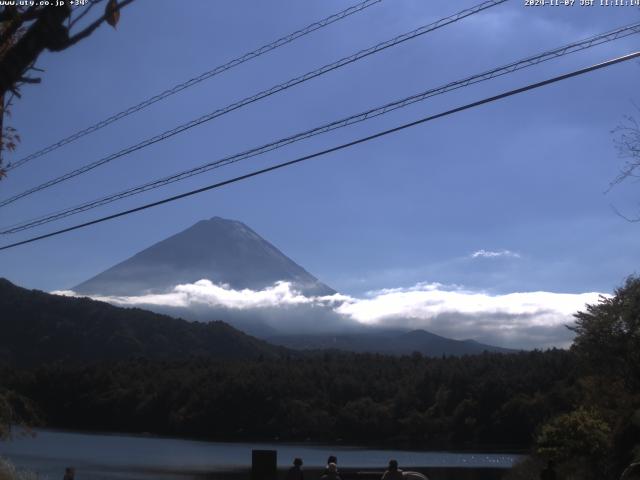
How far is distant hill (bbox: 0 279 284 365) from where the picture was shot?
11669 centimetres

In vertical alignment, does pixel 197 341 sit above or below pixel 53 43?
above

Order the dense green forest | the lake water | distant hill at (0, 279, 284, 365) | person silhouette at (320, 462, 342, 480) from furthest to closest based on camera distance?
distant hill at (0, 279, 284, 365), the dense green forest, the lake water, person silhouette at (320, 462, 342, 480)

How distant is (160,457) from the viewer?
223 feet

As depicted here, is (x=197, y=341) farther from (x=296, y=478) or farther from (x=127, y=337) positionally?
(x=296, y=478)

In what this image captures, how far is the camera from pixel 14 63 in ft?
16.7

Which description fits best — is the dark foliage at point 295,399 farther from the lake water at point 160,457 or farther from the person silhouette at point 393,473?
the person silhouette at point 393,473

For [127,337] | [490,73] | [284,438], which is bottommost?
[284,438]

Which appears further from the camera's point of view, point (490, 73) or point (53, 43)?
point (490, 73)

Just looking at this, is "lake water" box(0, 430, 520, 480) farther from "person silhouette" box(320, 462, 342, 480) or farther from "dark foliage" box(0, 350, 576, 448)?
"person silhouette" box(320, 462, 342, 480)

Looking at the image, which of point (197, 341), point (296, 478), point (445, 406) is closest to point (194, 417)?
point (445, 406)

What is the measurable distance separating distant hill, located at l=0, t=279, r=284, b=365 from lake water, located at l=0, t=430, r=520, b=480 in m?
31.4

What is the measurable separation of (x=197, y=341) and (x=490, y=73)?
5929 inches

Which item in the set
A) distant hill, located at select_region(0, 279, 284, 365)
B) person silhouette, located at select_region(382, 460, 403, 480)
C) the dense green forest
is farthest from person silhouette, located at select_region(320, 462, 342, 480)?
distant hill, located at select_region(0, 279, 284, 365)

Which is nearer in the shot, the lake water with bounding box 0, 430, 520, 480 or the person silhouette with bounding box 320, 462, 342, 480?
the person silhouette with bounding box 320, 462, 342, 480
